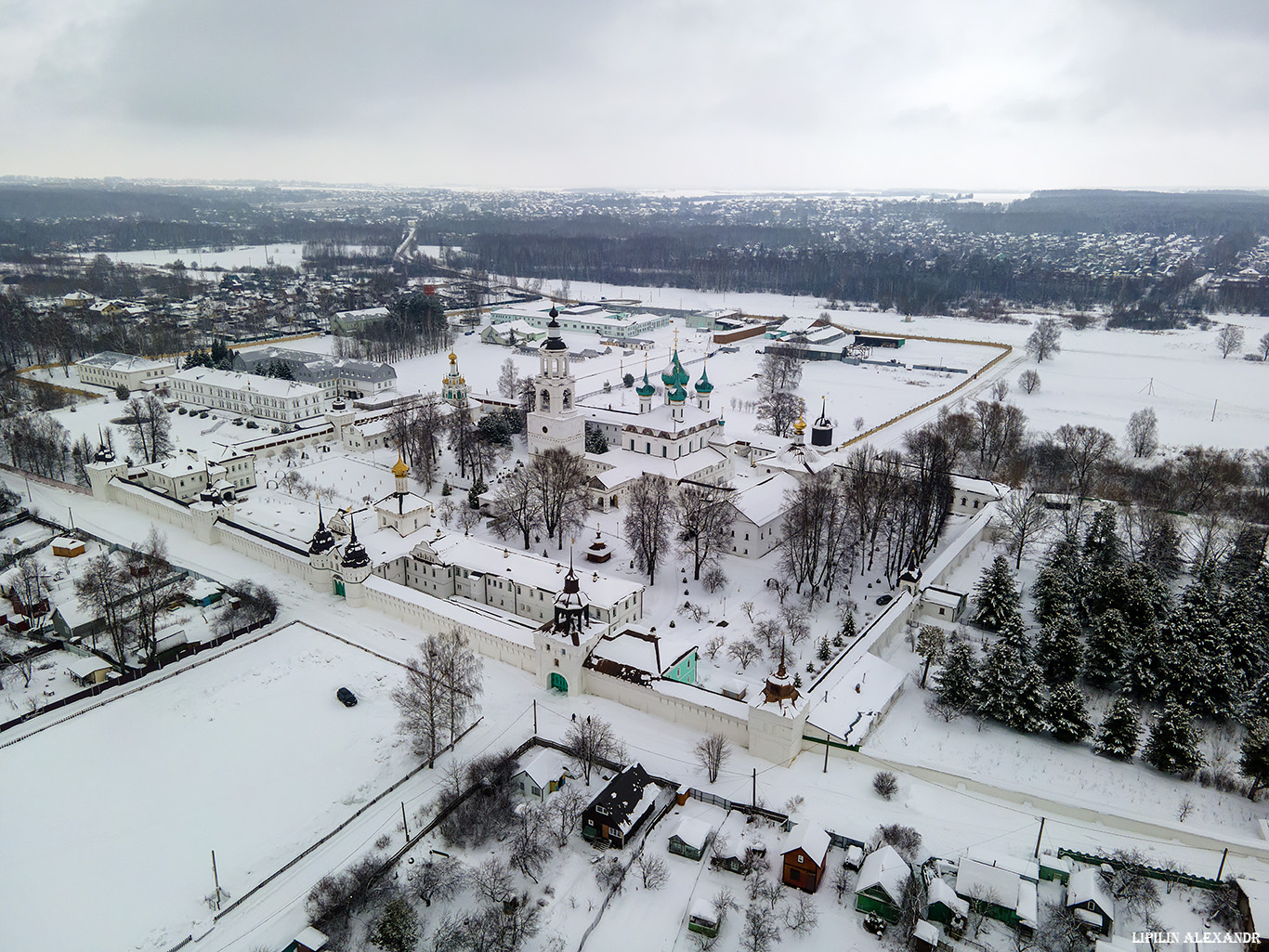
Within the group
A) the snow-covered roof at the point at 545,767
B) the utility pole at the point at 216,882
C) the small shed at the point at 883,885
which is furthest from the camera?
the snow-covered roof at the point at 545,767

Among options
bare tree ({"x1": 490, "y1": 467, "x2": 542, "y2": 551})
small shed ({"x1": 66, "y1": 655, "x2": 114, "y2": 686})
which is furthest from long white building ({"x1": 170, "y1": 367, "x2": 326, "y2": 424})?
small shed ({"x1": 66, "y1": 655, "x2": 114, "y2": 686})

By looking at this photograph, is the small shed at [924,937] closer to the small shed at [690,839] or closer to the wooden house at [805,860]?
the wooden house at [805,860]

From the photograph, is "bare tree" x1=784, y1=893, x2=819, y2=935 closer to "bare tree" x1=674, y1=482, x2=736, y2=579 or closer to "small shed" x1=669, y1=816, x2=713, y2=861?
"small shed" x1=669, y1=816, x2=713, y2=861

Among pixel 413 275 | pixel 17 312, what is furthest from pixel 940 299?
pixel 17 312

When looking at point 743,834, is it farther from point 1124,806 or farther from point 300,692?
point 300,692

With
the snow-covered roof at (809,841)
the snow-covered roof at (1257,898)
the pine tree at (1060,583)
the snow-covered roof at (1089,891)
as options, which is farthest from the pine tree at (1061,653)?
the snow-covered roof at (809,841)

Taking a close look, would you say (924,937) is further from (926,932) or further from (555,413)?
(555,413)
